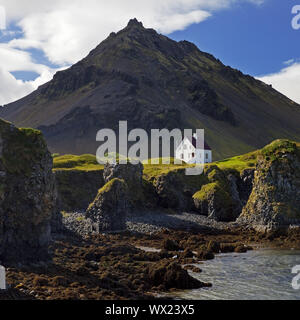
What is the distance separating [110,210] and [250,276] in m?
27.9

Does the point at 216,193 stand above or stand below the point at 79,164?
below

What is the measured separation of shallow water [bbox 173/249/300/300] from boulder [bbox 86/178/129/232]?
18.2m

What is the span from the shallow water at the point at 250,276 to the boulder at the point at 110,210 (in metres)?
18.2

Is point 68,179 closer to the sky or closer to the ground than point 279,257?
closer to the sky

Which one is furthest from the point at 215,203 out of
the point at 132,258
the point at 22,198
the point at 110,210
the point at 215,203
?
the point at 22,198

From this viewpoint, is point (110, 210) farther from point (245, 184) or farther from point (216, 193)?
point (245, 184)

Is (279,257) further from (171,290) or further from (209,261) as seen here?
(171,290)

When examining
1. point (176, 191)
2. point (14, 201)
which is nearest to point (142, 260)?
point (14, 201)

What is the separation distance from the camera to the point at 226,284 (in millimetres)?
32438

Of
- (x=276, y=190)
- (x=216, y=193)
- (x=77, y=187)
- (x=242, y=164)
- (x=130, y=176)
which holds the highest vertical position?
(x=242, y=164)

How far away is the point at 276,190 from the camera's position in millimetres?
60375

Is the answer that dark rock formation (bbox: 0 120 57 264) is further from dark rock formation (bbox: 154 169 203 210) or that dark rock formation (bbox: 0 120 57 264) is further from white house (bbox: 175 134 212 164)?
white house (bbox: 175 134 212 164)

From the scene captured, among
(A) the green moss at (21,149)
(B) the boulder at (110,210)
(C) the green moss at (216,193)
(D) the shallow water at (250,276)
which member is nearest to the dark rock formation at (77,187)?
(B) the boulder at (110,210)

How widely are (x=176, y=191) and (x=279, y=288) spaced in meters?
52.5
